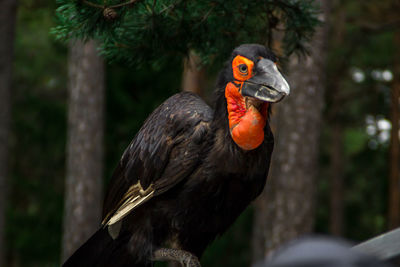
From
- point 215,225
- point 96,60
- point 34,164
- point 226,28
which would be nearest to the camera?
point 215,225

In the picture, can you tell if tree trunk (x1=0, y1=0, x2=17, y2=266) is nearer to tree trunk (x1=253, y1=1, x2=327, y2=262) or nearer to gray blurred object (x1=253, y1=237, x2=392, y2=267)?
tree trunk (x1=253, y1=1, x2=327, y2=262)

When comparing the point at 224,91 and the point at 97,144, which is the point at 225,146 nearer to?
the point at 224,91

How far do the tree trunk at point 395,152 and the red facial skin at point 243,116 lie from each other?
12.5 m

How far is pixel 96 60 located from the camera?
9.64 metres

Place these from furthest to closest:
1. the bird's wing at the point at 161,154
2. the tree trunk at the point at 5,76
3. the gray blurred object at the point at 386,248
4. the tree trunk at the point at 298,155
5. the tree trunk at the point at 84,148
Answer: the tree trunk at the point at 84,148 → the tree trunk at the point at 5,76 → the tree trunk at the point at 298,155 → the bird's wing at the point at 161,154 → the gray blurred object at the point at 386,248

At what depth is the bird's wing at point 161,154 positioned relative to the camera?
10.4ft

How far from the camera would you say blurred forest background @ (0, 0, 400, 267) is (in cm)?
856

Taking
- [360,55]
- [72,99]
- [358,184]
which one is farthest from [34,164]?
[358,184]

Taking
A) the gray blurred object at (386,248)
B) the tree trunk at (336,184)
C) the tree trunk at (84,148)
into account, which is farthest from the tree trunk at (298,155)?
the tree trunk at (336,184)

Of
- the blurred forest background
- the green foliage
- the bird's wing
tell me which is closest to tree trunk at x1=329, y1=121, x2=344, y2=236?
the blurred forest background

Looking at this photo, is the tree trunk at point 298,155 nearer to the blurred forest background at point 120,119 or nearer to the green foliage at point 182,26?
the blurred forest background at point 120,119

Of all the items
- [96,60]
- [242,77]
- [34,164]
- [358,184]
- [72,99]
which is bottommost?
[358,184]

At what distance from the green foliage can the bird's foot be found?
4.06ft

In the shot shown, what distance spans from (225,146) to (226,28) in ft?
3.00
